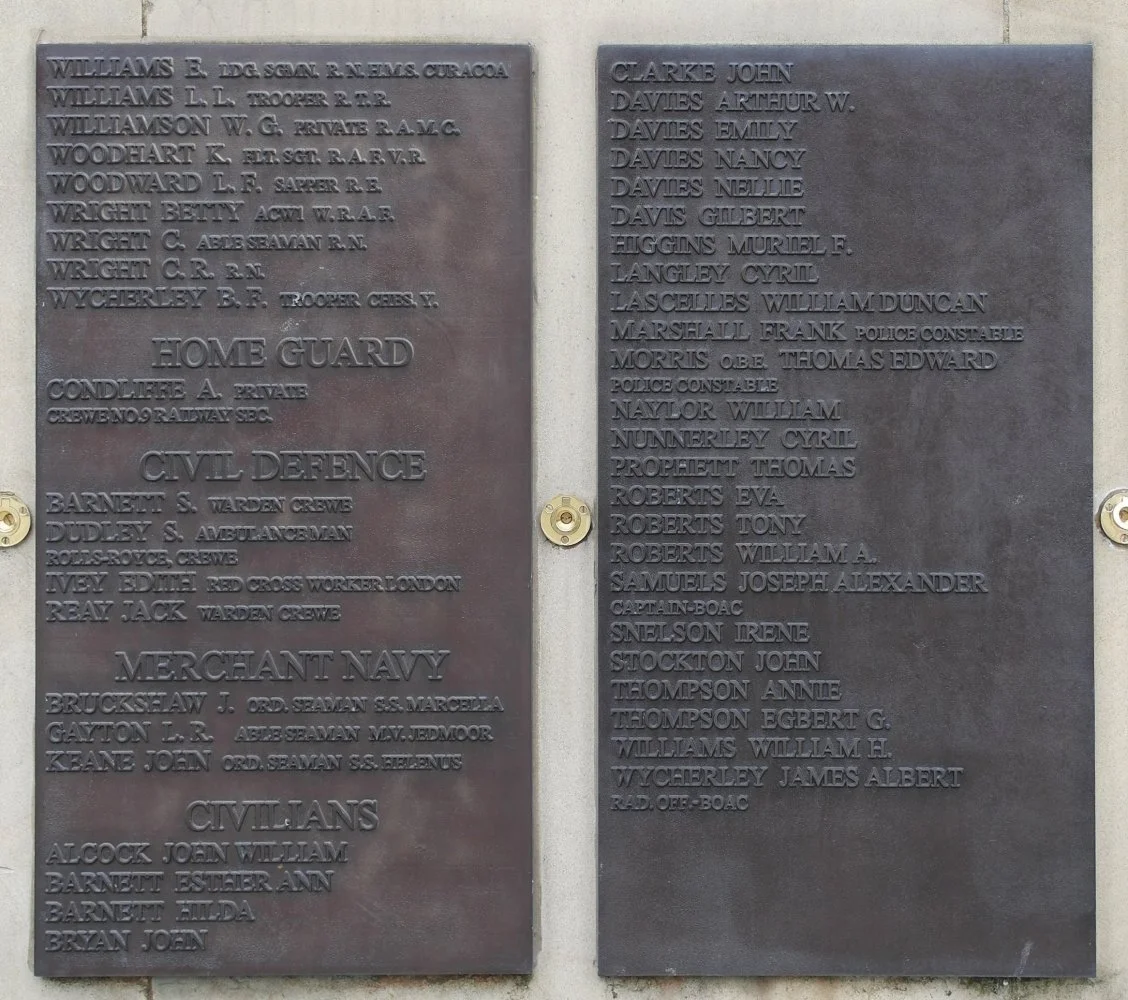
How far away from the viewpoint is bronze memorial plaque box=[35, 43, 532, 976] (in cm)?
446

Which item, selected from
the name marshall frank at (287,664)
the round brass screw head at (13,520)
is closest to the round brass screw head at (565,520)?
the name marshall frank at (287,664)

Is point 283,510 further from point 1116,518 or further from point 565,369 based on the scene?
point 1116,518

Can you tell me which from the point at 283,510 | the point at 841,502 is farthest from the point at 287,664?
the point at 841,502

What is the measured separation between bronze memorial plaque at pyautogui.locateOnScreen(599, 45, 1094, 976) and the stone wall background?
0.12 metres

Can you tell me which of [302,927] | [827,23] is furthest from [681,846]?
[827,23]

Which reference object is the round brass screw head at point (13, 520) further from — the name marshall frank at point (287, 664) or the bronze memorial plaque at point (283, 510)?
the name marshall frank at point (287, 664)

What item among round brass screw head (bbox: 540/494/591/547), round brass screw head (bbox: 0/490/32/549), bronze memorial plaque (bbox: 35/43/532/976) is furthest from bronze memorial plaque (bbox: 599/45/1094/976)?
round brass screw head (bbox: 0/490/32/549)

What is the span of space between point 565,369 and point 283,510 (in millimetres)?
1218

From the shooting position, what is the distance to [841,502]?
454cm

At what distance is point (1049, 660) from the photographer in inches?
178

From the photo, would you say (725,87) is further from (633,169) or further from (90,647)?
(90,647)

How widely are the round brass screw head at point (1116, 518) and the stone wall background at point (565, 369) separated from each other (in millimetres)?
57

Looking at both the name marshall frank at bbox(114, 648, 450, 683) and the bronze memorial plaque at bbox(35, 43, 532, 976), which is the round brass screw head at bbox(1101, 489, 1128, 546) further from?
the name marshall frank at bbox(114, 648, 450, 683)

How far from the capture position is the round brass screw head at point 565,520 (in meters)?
4.56
